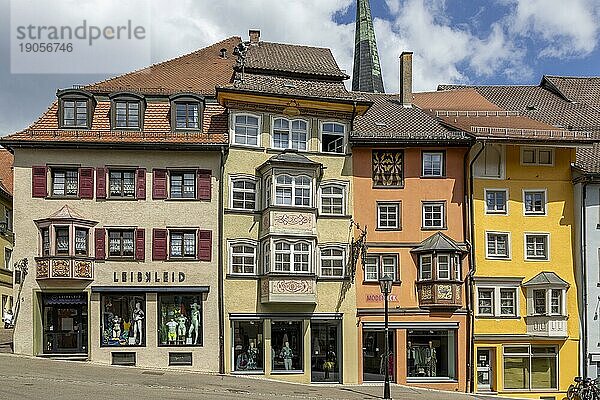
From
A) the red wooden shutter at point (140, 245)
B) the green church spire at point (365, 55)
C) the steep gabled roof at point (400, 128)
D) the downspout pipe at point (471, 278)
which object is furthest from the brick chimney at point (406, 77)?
the green church spire at point (365, 55)

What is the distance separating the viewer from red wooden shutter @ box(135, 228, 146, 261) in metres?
39.4

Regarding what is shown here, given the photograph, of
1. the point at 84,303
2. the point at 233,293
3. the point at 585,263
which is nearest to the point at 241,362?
the point at 233,293

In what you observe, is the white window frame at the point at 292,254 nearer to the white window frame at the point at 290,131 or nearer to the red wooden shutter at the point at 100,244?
the white window frame at the point at 290,131

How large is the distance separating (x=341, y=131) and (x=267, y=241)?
6.34 m

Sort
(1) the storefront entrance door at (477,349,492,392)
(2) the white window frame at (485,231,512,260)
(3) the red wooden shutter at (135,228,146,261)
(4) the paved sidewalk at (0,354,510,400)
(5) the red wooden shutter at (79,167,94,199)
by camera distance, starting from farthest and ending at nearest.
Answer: (2) the white window frame at (485,231,512,260) → (1) the storefront entrance door at (477,349,492,392) → (3) the red wooden shutter at (135,228,146,261) → (5) the red wooden shutter at (79,167,94,199) → (4) the paved sidewalk at (0,354,510,400)

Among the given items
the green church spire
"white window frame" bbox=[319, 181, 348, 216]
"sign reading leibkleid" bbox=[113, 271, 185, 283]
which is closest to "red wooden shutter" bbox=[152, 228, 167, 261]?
"sign reading leibkleid" bbox=[113, 271, 185, 283]

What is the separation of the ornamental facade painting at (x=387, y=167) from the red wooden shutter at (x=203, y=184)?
7798 mm

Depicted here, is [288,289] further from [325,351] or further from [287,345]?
[325,351]

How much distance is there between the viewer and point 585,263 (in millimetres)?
43125

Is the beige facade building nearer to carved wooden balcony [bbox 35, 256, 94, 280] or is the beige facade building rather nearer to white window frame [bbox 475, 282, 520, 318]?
carved wooden balcony [bbox 35, 256, 94, 280]

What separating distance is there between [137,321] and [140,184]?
5.90m

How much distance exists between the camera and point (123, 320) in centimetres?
3947

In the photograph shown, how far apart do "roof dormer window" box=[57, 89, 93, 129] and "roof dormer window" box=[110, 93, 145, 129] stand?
1.06 m

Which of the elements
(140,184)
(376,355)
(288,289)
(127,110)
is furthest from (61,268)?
(376,355)
